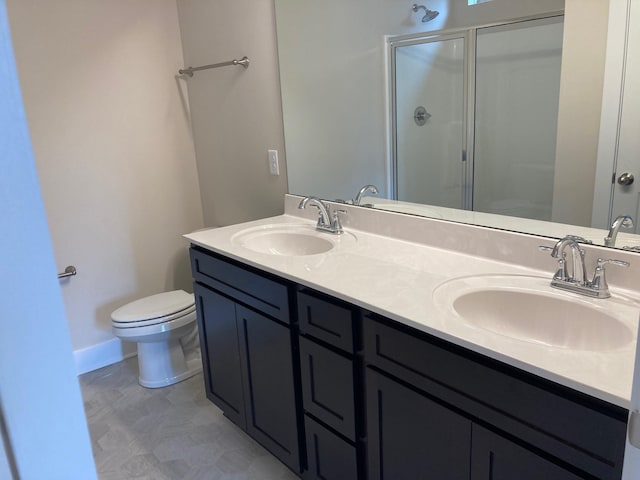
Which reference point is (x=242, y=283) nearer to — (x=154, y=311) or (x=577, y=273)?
(x=154, y=311)

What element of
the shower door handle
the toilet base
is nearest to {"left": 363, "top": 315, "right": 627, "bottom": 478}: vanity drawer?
the shower door handle

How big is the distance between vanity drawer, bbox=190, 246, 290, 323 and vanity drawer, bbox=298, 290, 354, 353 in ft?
0.27

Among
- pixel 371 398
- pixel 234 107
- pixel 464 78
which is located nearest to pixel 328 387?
pixel 371 398

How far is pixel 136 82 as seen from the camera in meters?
2.84

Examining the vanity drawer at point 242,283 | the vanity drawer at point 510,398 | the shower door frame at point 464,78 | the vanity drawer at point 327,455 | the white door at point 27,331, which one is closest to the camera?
the white door at point 27,331

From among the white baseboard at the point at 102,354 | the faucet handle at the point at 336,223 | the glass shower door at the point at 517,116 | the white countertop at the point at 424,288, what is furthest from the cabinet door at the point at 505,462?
the white baseboard at the point at 102,354

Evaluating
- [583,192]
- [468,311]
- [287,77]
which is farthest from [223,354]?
[583,192]

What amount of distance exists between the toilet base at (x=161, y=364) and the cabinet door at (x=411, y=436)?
154 centimetres

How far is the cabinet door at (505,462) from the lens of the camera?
3.35 ft

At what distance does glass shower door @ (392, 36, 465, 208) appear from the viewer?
190cm

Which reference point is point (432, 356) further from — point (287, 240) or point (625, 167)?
point (287, 240)

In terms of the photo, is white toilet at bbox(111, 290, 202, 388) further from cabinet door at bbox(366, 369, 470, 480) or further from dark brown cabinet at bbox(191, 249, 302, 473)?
cabinet door at bbox(366, 369, 470, 480)

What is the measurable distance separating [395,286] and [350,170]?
3.24 feet

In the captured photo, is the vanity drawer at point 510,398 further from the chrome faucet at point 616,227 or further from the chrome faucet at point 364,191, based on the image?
the chrome faucet at point 364,191
